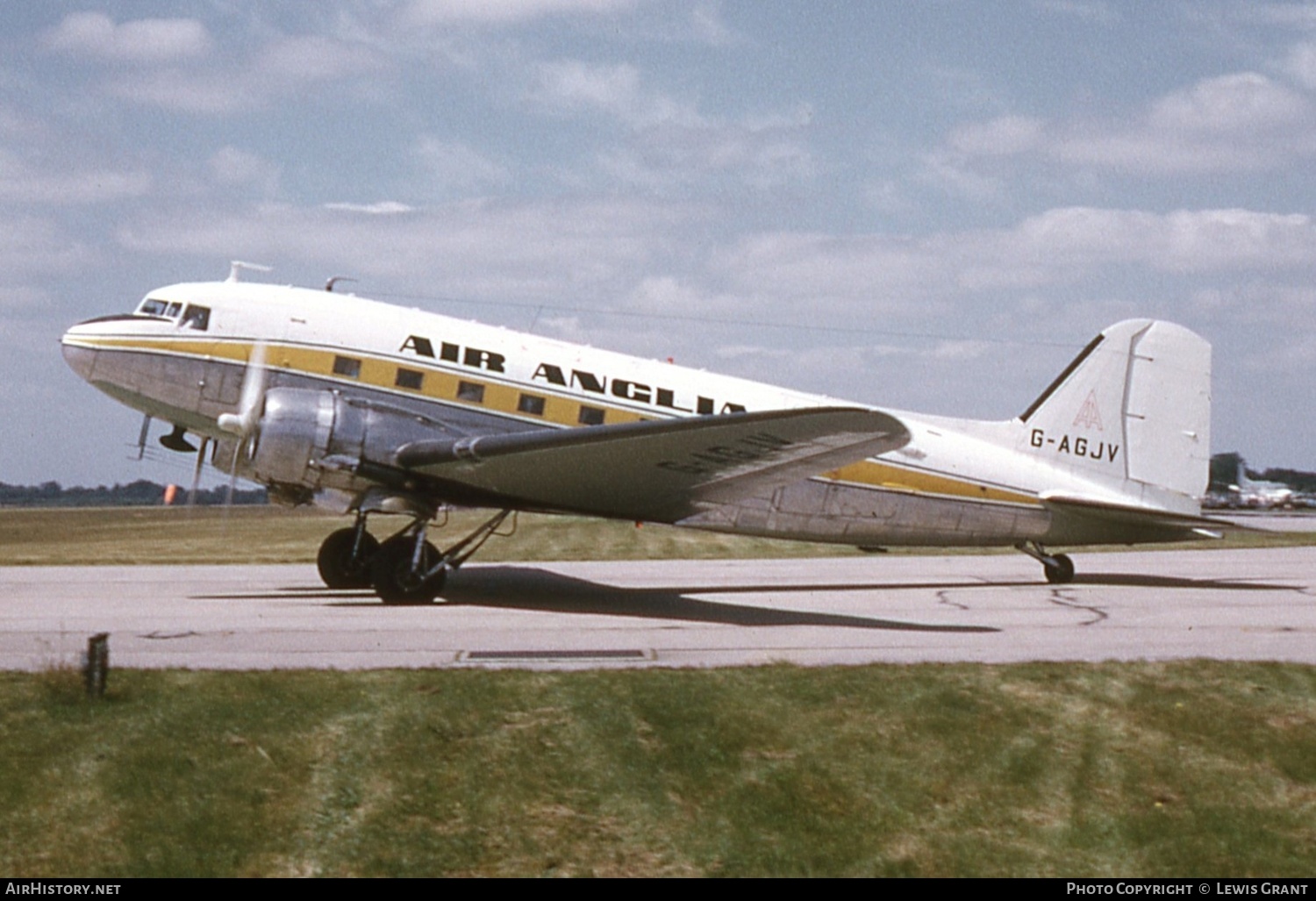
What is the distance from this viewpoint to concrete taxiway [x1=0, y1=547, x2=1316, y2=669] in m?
12.6

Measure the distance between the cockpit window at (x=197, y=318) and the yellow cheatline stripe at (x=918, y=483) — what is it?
10606mm

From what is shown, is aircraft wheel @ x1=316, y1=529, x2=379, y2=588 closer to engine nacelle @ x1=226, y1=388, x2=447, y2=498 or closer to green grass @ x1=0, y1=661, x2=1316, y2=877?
engine nacelle @ x1=226, y1=388, x2=447, y2=498

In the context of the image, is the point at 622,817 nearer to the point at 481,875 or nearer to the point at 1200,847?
the point at 481,875

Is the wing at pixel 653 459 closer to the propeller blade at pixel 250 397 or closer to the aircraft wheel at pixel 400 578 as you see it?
the aircraft wheel at pixel 400 578

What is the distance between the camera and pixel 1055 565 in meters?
22.2

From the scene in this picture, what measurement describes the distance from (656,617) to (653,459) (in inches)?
88.0

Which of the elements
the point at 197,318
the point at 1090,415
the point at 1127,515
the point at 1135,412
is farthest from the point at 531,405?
the point at 1135,412

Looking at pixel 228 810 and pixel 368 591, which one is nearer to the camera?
pixel 228 810

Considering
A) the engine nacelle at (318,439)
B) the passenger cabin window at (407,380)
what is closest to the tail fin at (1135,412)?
the passenger cabin window at (407,380)

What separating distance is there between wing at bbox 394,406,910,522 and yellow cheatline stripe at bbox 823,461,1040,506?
280cm

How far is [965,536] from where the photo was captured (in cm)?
2138

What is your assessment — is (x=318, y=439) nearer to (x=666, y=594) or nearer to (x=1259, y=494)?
(x=666, y=594)

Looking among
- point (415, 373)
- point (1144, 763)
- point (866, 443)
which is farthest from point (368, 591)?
point (1144, 763)
